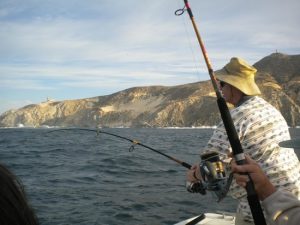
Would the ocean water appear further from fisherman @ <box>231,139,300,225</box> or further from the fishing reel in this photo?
fisherman @ <box>231,139,300,225</box>

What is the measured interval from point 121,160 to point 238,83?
1548cm

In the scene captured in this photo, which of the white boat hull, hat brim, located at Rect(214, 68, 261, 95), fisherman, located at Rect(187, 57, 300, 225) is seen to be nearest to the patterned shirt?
fisherman, located at Rect(187, 57, 300, 225)

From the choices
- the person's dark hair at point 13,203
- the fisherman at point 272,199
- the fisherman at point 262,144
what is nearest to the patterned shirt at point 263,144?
the fisherman at point 262,144

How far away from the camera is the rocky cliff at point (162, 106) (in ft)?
379

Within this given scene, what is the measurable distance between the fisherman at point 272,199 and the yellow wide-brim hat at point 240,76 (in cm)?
142

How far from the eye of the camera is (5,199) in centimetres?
115

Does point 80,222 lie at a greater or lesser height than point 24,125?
lesser

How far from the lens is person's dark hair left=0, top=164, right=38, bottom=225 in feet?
3.74

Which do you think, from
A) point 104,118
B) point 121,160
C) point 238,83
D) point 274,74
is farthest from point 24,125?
point 238,83

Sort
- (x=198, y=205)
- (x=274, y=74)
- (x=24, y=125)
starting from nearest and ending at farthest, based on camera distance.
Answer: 1. (x=198, y=205)
2. (x=274, y=74)
3. (x=24, y=125)

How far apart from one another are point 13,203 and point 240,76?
2.87m

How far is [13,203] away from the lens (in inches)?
46.3

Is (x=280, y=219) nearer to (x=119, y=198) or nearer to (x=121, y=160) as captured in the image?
(x=119, y=198)

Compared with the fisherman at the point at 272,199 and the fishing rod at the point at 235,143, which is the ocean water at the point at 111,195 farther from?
the fisherman at the point at 272,199
